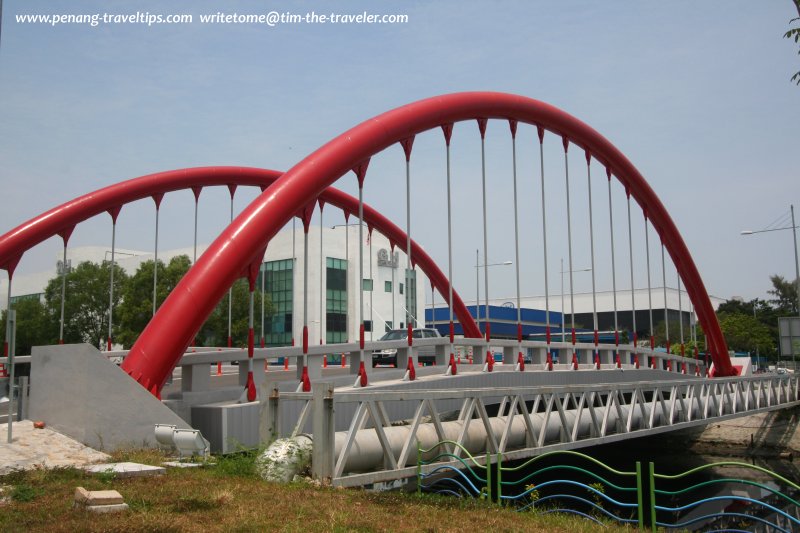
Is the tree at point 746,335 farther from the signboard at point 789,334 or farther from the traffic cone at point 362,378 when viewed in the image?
the traffic cone at point 362,378

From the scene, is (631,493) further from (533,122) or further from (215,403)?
(215,403)

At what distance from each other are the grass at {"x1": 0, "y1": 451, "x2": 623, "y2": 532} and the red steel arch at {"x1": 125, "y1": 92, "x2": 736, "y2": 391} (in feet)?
9.65

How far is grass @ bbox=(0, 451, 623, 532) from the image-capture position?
8.11m

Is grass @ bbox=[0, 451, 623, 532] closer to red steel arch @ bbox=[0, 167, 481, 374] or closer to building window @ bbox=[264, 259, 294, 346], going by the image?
red steel arch @ bbox=[0, 167, 481, 374]

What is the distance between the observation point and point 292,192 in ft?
53.3

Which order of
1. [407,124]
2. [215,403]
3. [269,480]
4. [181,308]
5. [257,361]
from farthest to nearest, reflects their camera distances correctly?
[407,124]
[257,361]
[215,403]
[181,308]
[269,480]

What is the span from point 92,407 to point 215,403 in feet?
8.93

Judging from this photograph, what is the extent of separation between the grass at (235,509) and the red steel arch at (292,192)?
294 cm

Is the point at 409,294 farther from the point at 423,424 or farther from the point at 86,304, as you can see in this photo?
the point at 423,424

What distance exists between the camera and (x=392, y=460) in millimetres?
12609

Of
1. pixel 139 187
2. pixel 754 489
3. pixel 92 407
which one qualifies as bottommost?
pixel 754 489

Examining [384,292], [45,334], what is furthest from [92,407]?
[384,292]

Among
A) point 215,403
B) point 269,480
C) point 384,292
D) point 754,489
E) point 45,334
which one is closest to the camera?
point 269,480

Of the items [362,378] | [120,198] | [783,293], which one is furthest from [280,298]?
[783,293]
